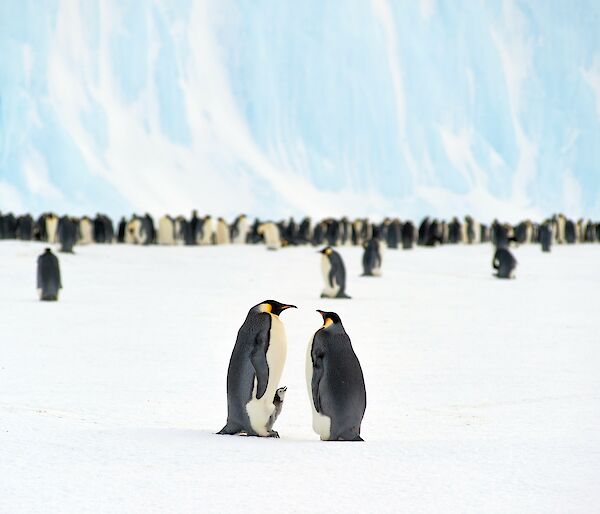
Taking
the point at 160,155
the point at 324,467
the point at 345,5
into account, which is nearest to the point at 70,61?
the point at 160,155

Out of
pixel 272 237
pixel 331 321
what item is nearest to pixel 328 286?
pixel 331 321

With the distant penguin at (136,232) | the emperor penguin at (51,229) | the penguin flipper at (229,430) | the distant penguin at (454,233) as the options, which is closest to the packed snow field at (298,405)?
the penguin flipper at (229,430)

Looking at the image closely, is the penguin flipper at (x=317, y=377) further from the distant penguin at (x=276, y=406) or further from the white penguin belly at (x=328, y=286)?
the white penguin belly at (x=328, y=286)

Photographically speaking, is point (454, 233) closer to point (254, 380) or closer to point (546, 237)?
point (546, 237)

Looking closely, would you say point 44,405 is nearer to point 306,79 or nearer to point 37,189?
point 37,189

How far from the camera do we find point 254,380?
3.37 meters

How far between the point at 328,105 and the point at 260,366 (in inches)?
1221

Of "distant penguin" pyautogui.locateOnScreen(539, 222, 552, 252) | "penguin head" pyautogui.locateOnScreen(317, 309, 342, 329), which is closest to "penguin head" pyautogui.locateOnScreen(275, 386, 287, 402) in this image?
"penguin head" pyautogui.locateOnScreen(317, 309, 342, 329)

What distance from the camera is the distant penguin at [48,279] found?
8.75 m

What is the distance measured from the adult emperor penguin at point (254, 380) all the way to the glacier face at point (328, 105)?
27.5 meters

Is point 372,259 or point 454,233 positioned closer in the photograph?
point 372,259

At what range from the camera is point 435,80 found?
115 feet

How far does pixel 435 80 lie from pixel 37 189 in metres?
14.5

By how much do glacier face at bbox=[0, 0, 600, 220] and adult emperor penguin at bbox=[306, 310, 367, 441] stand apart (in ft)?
90.4
